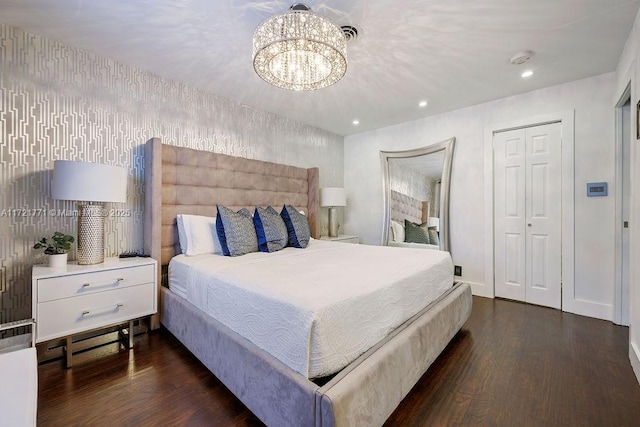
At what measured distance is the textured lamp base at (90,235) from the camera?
214cm

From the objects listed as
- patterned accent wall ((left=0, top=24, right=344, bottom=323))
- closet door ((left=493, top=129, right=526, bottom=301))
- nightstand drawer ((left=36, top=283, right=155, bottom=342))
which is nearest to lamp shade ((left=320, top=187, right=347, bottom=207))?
patterned accent wall ((left=0, top=24, right=344, bottom=323))

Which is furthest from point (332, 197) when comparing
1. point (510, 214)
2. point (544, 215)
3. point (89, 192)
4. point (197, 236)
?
point (89, 192)

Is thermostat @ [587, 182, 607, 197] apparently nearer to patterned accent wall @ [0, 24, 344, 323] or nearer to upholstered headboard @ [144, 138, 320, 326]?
upholstered headboard @ [144, 138, 320, 326]

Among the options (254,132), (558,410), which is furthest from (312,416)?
Result: (254,132)

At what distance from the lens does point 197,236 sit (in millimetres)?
2625

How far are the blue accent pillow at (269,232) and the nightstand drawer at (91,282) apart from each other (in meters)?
0.97

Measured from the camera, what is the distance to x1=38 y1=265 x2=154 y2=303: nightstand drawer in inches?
71.9

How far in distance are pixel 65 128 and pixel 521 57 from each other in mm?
3924

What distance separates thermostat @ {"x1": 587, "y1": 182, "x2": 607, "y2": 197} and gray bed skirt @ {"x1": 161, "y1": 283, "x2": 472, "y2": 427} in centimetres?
218

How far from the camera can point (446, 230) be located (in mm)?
3787

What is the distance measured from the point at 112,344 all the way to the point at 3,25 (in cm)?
254

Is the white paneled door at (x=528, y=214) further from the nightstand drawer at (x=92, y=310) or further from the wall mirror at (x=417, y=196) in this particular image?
the nightstand drawer at (x=92, y=310)

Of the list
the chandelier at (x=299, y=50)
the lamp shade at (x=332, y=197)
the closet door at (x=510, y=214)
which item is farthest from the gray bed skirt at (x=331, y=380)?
the lamp shade at (x=332, y=197)

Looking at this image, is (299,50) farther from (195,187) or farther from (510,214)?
(510,214)
